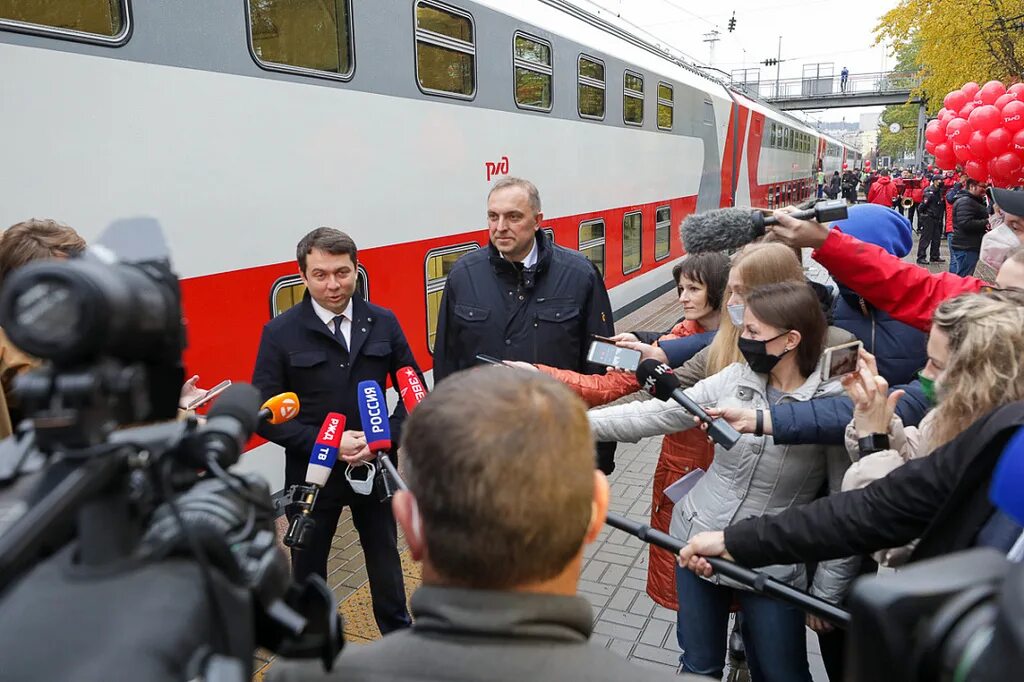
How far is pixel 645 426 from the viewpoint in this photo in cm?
287

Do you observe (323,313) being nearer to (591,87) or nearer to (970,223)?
(591,87)

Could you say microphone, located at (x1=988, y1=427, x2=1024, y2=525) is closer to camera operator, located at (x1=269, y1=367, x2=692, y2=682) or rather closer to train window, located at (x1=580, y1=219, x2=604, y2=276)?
camera operator, located at (x1=269, y1=367, x2=692, y2=682)

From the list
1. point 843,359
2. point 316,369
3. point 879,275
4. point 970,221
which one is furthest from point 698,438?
point 970,221

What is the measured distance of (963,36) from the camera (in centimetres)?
1344

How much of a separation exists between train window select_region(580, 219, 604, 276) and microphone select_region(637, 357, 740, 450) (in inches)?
219

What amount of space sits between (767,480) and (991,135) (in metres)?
6.16

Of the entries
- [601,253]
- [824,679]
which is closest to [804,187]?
[601,253]

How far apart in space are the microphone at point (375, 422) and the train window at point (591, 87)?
18.7 feet

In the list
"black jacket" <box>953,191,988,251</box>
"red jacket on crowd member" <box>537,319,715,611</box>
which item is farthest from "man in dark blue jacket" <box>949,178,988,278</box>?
"red jacket on crowd member" <box>537,319,715,611</box>

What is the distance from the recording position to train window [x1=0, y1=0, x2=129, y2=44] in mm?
2797

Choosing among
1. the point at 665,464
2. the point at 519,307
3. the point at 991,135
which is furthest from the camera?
the point at 991,135

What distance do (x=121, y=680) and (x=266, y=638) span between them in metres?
0.24

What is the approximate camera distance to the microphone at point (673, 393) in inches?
93.3

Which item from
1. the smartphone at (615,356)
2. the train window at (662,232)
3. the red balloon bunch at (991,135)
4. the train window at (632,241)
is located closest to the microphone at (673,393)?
the smartphone at (615,356)
